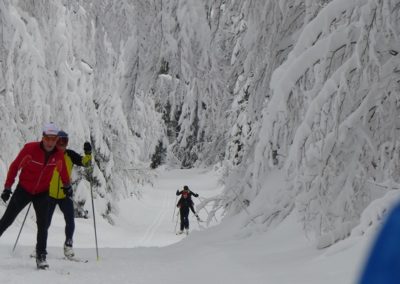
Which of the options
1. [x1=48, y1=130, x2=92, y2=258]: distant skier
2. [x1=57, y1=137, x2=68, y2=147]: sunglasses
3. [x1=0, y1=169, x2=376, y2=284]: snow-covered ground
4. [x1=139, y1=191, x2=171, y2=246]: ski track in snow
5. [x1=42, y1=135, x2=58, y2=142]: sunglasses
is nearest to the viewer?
[x1=0, y1=169, x2=376, y2=284]: snow-covered ground

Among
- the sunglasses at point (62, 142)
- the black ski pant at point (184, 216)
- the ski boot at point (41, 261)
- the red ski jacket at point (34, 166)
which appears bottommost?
the ski boot at point (41, 261)

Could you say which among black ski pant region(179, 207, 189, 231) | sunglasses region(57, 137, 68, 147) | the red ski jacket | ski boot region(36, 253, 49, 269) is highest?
black ski pant region(179, 207, 189, 231)

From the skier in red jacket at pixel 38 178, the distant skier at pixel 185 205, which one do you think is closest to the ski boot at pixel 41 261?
the skier in red jacket at pixel 38 178

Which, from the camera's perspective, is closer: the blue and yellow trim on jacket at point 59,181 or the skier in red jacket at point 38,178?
the skier in red jacket at point 38,178

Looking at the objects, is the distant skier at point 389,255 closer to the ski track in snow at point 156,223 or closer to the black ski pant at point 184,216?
the ski track in snow at point 156,223

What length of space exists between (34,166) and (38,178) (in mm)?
138

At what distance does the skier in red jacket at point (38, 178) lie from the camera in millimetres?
6797

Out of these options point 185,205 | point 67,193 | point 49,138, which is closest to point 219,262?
point 67,193

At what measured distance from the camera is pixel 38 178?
684 centimetres

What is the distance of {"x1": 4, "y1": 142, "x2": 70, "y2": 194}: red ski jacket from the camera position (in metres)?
6.80

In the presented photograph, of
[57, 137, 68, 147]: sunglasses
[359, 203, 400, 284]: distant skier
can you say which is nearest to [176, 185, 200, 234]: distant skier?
[57, 137, 68, 147]: sunglasses

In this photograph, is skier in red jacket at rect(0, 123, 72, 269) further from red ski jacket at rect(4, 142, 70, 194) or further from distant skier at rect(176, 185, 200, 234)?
distant skier at rect(176, 185, 200, 234)

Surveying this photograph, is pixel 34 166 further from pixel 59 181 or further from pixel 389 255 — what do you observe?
pixel 389 255

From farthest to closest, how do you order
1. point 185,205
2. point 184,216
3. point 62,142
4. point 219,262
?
point 184,216, point 185,205, point 62,142, point 219,262
